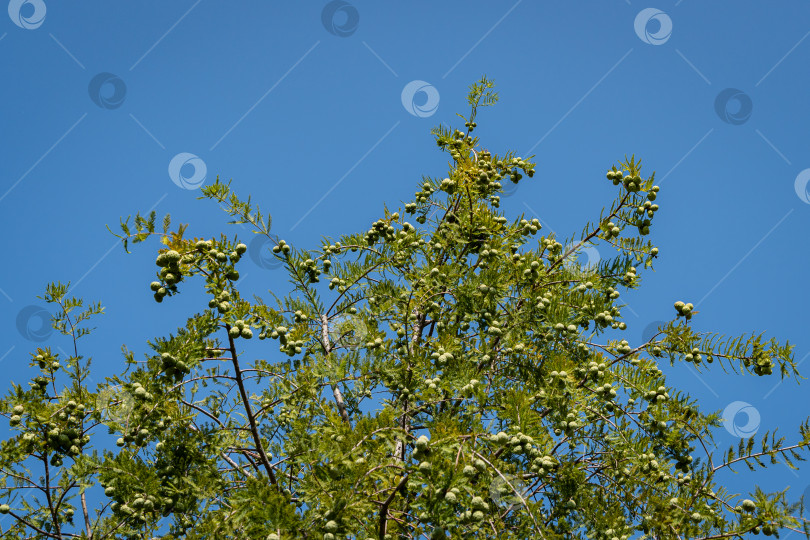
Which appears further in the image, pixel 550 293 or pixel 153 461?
pixel 550 293

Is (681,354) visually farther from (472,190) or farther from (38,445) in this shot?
(38,445)

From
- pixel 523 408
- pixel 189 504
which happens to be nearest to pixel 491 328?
pixel 523 408

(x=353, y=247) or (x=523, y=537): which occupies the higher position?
(x=353, y=247)

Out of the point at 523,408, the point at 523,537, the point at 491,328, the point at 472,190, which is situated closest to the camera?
the point at 523,408

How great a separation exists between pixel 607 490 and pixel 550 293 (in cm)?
134

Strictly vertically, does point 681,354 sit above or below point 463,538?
above

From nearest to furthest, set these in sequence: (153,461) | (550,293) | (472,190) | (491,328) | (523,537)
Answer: (523,537)
(153,461)
(491,328)
(550,293)
(472,190)

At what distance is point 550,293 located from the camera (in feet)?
14.1

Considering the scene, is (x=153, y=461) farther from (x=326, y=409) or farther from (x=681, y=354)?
(x=681, y=354)

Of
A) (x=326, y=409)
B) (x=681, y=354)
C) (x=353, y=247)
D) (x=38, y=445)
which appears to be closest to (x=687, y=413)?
Answer: (x=681, y=354)

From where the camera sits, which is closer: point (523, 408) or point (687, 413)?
point (523, 408)

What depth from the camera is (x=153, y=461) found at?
370cm

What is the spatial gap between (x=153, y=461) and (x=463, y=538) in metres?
2.00

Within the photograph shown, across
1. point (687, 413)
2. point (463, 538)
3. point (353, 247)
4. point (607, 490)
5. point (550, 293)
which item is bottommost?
point (463, 538)
